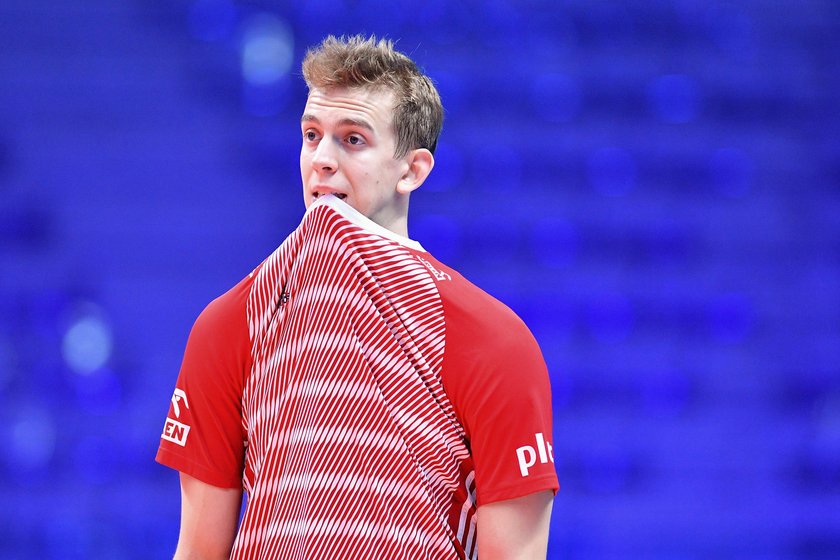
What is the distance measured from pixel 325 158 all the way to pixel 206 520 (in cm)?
52

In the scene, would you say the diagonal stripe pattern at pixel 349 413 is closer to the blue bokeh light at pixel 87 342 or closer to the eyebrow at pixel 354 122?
the eyebrow at pixel 354 122

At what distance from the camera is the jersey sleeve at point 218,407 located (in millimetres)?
1367

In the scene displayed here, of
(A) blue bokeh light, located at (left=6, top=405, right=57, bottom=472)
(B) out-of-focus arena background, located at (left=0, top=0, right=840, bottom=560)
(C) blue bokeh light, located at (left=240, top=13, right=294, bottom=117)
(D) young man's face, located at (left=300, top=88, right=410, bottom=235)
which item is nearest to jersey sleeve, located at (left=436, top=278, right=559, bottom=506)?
(D) young man's face, located at (left=300, top=88, right=410, bottom=235)

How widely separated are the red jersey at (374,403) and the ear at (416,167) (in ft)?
0.44

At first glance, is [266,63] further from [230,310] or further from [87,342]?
[230,310]

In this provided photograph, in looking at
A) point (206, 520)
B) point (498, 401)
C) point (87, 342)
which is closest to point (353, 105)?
point (498, 401)

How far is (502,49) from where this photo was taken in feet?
11.1

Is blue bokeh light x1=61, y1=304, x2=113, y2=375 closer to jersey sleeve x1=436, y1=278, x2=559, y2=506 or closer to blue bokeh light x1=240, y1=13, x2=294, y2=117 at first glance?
blue bokeh light x1=240, y1=13, x2=294, y2=117

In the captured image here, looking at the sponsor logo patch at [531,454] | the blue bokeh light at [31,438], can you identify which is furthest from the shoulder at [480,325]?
the blue bokeh light at [31,438]

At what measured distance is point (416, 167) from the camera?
147cm

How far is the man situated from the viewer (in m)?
1.27

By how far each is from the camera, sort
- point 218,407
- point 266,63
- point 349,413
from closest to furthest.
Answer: point 349,413, point 218,407, point 266,63

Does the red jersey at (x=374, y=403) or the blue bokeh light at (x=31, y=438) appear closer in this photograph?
the red jersey at (x=374, y=403)

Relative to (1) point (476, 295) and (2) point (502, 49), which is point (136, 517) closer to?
(2) point (502, 49)
